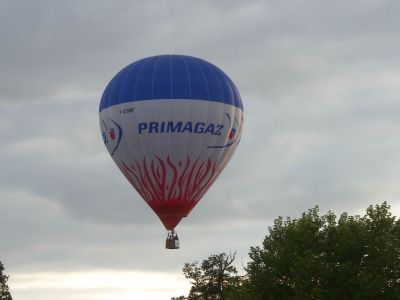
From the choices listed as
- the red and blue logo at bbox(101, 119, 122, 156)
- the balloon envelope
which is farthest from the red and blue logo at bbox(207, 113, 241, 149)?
the red and blue logo at bbox(101, 119, 122, 156)

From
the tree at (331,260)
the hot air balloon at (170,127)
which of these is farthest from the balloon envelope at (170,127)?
the tree at (331,260)

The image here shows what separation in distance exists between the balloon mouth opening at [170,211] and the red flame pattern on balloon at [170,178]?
249 mm

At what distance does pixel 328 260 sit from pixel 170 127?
487 inches

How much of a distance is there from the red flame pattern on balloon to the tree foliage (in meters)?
6.44

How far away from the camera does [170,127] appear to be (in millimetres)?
58375

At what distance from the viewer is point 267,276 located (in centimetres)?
6016

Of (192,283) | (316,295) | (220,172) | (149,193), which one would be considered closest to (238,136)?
(220,172)

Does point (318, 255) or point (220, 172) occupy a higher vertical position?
point (220, 172)

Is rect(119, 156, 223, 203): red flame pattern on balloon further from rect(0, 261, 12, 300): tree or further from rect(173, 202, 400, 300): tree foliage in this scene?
rect(0, 261, 12, 300): tree

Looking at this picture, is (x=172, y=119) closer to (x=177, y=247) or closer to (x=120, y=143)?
(x=120, y=143)

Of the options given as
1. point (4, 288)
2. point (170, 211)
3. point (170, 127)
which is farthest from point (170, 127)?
point (4, 288)

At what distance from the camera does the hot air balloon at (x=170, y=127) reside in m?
58.4

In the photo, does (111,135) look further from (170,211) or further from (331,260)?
(331,260)

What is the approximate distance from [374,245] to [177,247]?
1187 cm
